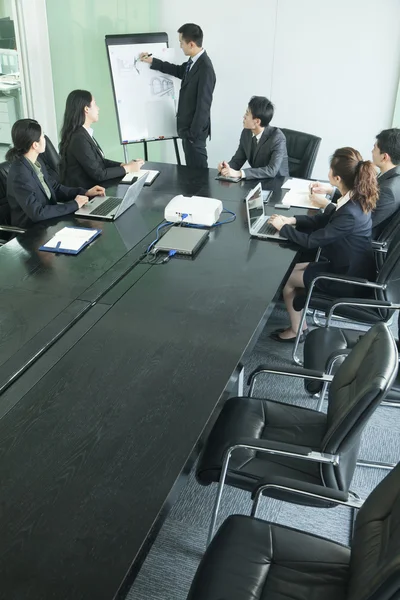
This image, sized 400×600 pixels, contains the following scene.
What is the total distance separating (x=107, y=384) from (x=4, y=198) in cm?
234

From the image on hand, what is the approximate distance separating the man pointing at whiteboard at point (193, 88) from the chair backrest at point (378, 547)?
14.9 feet

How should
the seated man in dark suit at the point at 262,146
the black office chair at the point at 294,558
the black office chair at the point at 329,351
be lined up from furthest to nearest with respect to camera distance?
the seated man in dark suit at the point at 262,146 → the black office chair at the point at 329,351 → the black office chair at the point at 294,558

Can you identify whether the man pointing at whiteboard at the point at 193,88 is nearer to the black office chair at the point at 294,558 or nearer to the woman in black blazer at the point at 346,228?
the woman in black blazer at the point at 346,228

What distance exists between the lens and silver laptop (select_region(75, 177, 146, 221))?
11.3ft

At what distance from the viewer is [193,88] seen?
17.9ft

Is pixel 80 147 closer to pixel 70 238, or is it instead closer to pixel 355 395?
pixel 70 238

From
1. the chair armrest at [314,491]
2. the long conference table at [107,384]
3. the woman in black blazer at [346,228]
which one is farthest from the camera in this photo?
the woman in black blazer at [346,228]

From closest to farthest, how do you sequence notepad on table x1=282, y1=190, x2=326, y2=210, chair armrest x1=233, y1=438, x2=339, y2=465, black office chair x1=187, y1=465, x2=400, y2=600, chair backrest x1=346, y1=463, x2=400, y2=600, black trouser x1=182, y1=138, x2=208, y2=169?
1. chair backrest x1=346, y1=463, x2=400, y2=600
2. black office chair x1=187, y1=465, x2=400, y2=600
3. chair armrest x1=233, y1=438, x2=339, y2=465
4. notepad on table x1=282, y1=190, x2=326, y2=210
5. black trouser x1=182, y1=138, x2=208, y2=169

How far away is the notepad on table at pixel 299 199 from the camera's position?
382 cm

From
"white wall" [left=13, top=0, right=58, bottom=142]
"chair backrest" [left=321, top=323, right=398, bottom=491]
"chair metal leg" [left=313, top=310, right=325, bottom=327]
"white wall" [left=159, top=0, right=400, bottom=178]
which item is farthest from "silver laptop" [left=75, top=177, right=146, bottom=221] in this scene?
"white wall" [left=13, top=0, right=58, bottom=142]

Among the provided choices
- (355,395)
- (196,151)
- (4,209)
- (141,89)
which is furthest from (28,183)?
(141,89)

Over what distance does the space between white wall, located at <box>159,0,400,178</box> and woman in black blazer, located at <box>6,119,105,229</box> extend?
3395 mm

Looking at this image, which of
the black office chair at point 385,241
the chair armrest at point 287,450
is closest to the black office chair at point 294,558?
the chair armrest at point 287,450

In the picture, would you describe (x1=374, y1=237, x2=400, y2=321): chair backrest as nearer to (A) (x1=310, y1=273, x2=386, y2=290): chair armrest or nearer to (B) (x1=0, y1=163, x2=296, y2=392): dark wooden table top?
(A) (x1=310, y1=273, x2=386, y2=290): chair armrest
